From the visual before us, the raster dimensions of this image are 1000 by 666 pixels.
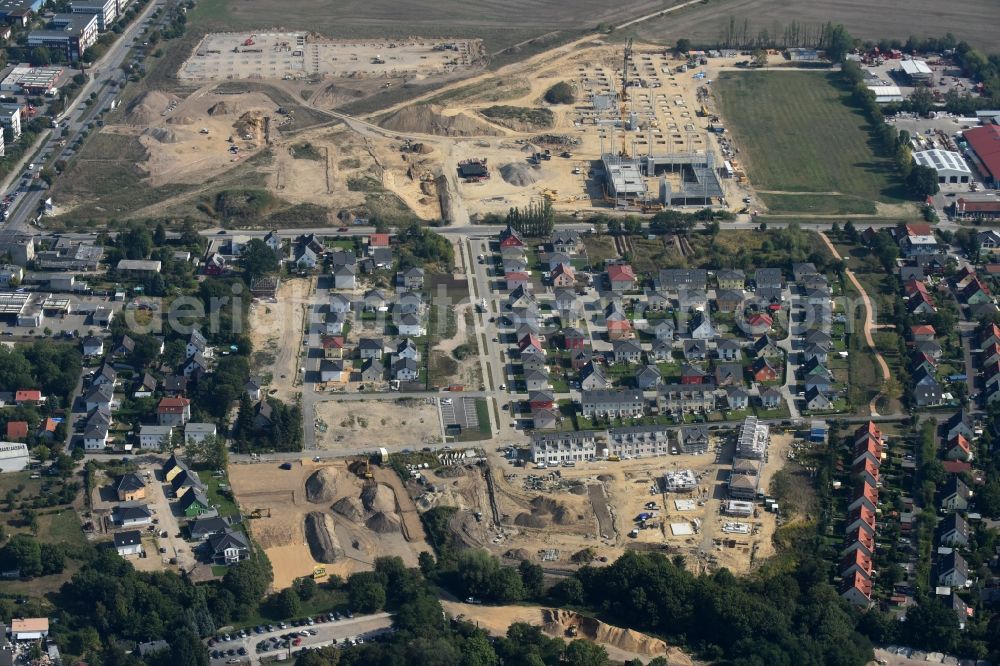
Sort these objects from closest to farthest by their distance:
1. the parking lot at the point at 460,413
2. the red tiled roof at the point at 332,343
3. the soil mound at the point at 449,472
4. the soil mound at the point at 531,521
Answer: the soil mound at the point at 531,521 → the soil mound at the point at 449,472 → the parking lot at the point at 460,413 → the red tiled roof at the point at 332,343

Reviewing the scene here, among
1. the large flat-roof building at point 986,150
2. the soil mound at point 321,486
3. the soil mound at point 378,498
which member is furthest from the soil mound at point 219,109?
the large flat-roof building at point 986,150

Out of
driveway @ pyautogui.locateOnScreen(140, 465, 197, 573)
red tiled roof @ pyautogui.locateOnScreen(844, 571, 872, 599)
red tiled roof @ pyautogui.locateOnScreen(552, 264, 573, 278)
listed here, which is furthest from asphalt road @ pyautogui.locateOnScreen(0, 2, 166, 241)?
red tiled roof @ pyautogui.locateOnScreen(844, 571, 872, 599)

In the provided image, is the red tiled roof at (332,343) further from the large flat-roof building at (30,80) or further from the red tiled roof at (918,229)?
the large flat-roof building at (30,80)

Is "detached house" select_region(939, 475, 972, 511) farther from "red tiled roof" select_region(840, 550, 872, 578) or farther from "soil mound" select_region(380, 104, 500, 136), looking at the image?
"soil mound" select_region(380, 104, 500, 136)

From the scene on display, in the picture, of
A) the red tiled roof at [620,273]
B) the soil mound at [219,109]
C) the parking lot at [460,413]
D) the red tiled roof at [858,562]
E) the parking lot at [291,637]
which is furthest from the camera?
the soil mound at [219,109]

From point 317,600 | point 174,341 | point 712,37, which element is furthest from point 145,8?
point 317,600

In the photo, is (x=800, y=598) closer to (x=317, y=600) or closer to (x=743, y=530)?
(x=743, y=530)
